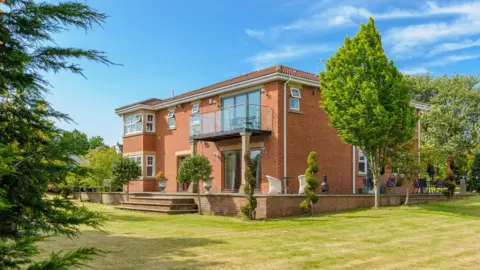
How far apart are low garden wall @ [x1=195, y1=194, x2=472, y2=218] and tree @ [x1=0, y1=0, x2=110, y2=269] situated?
36.0 ft

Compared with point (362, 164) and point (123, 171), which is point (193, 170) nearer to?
point (123, 171)

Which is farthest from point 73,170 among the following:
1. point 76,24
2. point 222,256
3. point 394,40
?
point 394,40

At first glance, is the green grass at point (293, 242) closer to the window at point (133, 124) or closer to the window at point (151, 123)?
the window at point (151, 123)

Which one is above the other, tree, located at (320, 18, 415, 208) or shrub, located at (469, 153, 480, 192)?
tree, located at (320, 18, 415, 208)

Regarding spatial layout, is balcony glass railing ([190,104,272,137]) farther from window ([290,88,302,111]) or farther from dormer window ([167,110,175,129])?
dormer window ([167,110,175,129])

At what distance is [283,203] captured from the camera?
51.4 feet

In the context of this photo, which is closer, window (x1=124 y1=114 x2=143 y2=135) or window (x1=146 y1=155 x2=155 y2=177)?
window (x1=146 y1=155 x2=155 y2=177)

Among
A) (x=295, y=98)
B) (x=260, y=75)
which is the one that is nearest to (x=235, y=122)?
(x=260, y=75)

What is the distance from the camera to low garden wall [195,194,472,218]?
1534cm

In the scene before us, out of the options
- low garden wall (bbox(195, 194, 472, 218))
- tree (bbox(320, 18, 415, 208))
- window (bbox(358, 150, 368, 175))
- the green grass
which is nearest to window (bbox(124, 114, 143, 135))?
low garden wall (bbox(195, 194, 472, 218))

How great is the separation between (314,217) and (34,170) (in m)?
12.0

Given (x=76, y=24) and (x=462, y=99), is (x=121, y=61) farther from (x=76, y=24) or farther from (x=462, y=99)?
(x=462, y=99)

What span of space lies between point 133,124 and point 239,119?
10717 mm

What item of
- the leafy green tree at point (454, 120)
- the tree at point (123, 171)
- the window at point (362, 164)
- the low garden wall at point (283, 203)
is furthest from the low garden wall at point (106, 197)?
the leafy green tree at point (454, 120)
